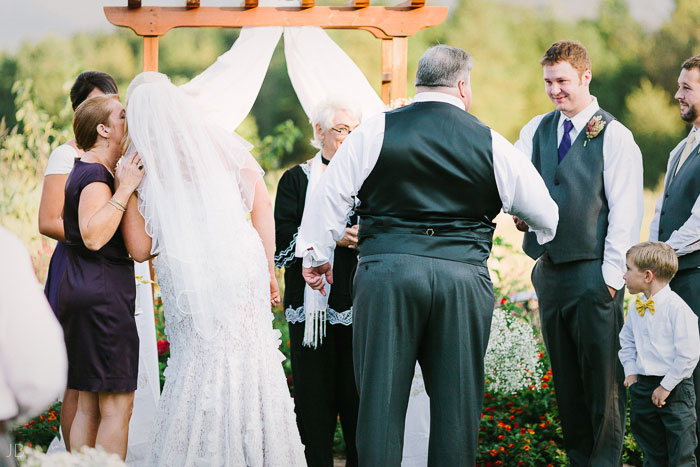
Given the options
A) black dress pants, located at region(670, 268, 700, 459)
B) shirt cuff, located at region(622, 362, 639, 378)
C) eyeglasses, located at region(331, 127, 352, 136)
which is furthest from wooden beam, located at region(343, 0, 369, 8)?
shirt cuff, located at region(622, 362, 639, 378)

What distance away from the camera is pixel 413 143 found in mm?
2953

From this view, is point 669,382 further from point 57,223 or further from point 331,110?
point 57,223

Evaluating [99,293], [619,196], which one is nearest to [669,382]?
[619,196]

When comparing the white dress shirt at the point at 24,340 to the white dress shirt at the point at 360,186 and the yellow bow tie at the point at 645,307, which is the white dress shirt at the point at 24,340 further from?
the yellow bow tie at the point at 645,307

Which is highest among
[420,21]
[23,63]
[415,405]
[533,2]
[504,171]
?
[533,2]

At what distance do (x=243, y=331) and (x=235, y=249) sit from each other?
0.32 meters

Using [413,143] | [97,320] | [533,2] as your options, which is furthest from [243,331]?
[533,2]

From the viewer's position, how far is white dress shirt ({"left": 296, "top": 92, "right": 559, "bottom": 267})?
3008 millimetres

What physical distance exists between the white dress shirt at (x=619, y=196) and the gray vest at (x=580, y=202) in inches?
1.3

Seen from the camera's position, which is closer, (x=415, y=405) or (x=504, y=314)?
(x=415, y=405)

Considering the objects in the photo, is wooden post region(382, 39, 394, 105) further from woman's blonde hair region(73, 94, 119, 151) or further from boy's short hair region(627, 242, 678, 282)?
woman's blonde hair region(73, 94, 119, 151)

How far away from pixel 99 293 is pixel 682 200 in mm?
2619

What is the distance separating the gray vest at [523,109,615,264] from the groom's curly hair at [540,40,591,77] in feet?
0.80

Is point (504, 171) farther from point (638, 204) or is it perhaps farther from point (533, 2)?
point (533, 2)
